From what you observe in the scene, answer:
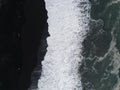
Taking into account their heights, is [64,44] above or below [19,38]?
below

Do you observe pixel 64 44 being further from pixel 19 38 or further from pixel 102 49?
pixel 19 38

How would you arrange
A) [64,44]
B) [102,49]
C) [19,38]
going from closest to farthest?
[19,38] < [102,49] < [64,44]

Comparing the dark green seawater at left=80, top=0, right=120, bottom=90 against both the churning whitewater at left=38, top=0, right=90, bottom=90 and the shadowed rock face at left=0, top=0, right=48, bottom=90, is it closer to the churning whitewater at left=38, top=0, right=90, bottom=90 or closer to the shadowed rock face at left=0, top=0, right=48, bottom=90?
the churning whitewater at left=38, top=0, right=90, bottom=90

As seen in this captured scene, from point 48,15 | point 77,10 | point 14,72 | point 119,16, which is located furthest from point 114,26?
point 14,72

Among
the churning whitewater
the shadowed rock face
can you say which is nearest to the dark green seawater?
the churning whitewater

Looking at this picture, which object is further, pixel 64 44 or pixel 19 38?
pixel 64 44

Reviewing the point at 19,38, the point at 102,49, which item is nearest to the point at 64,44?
the point at 102,49

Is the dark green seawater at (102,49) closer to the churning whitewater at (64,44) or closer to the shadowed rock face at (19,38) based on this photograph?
the churning whitewater at (64,44)
